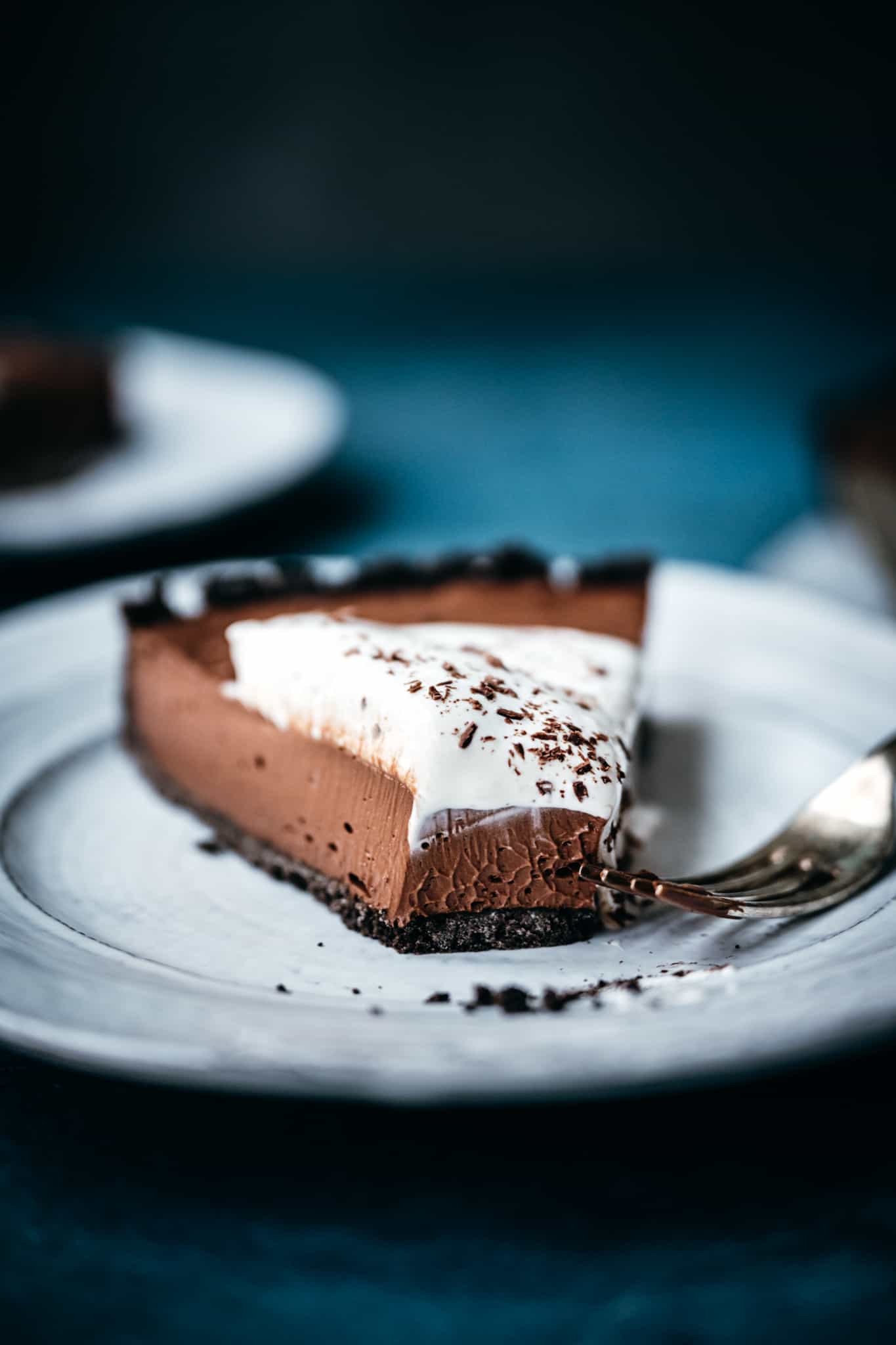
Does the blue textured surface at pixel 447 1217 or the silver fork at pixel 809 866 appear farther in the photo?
the silver fork at pixel 809 866

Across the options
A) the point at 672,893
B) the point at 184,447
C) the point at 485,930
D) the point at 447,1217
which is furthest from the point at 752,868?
the point at 184,447

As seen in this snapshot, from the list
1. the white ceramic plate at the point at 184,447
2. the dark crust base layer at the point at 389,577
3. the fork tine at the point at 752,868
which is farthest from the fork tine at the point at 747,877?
the white ceramic plate at the point at 184,447

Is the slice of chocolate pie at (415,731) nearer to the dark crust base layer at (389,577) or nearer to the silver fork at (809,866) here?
the dark crust base layer at (389,577)

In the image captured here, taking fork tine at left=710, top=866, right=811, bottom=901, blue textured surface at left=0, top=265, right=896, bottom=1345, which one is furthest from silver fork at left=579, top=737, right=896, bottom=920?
blue textured surface at left=0, top=265, right=896, bottom=1345

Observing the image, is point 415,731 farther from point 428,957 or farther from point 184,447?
point 184,447

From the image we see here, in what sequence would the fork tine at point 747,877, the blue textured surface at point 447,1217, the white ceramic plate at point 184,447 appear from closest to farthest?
1. the blue textured surface at point 447,1217
2. the fork tine at point 747,877
3. the white ceramic plate at point 184,447

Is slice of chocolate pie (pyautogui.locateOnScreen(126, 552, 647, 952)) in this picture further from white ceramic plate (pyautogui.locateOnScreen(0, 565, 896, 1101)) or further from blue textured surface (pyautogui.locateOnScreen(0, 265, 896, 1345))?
blue textured surface (pyautogui.locateOnScreen(0, 265, 896, 1345))

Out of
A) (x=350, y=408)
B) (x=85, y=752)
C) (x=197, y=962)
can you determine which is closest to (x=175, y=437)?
(x=350, y=408)
